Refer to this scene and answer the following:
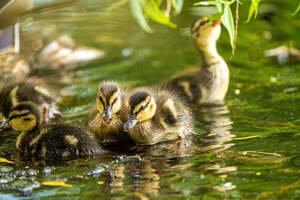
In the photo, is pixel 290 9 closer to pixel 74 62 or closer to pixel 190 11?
pixel 190 11

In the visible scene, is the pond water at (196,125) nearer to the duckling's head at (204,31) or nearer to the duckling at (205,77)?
the duckling at (205,77)

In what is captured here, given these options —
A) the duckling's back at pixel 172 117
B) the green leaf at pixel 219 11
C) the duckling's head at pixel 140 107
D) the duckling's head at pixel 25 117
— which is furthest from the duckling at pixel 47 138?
the green leaf at pixel 219 11

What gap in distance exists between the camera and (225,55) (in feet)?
19.5

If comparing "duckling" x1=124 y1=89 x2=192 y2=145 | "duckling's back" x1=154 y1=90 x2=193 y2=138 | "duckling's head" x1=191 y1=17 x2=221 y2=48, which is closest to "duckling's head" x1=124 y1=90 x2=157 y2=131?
"duckling" x1=124 y1=89 x2=192 y2=145

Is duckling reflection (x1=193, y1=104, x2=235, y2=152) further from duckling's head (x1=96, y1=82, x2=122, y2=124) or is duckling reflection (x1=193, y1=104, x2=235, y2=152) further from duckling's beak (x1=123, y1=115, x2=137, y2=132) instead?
duckling's head (x1=96, y1=82, x2=122, y2=124)

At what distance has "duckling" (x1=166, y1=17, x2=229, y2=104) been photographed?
15.6ft

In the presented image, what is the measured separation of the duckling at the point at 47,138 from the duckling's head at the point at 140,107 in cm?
27

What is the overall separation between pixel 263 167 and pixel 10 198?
1275mm

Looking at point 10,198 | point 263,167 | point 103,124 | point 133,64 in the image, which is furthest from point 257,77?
point 10,198

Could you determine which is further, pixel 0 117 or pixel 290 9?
pixel 290 9

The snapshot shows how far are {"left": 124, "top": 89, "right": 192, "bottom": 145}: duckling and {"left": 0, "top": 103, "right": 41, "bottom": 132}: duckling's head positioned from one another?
0.56 meters

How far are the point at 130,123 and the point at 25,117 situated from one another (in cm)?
64

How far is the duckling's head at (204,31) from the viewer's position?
497cm

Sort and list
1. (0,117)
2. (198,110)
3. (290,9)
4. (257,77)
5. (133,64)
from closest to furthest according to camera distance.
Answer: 1. (0,117)
2. (198,110)
3. (257,77)
4. (133,64)
5. (290,9)
